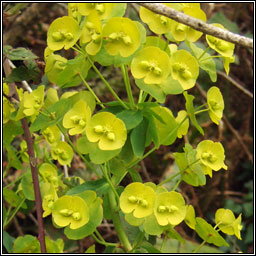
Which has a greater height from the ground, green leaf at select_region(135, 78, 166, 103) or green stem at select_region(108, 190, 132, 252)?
green leaf at select_region(135, 78, 166, 103)

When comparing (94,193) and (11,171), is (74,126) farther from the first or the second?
(11,171)

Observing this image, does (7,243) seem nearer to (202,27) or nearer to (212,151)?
(212,151)

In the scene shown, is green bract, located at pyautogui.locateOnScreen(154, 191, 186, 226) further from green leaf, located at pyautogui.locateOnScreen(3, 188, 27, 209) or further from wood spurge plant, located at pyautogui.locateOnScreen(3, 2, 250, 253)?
green leaf, located at pyautogui.locateOnScreen(3, 188, 27, 209)

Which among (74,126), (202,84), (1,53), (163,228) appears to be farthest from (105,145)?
(202,84)

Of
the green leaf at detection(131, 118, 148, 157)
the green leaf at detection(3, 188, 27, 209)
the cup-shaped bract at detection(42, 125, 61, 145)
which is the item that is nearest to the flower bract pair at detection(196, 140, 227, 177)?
the green leaf at detection(131, 118, 148, 157)

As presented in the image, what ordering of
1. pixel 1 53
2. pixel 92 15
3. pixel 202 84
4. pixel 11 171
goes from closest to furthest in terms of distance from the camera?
pixel 92 15 < pixel 1 53 < pixel 11 171 < pixel 202 84
